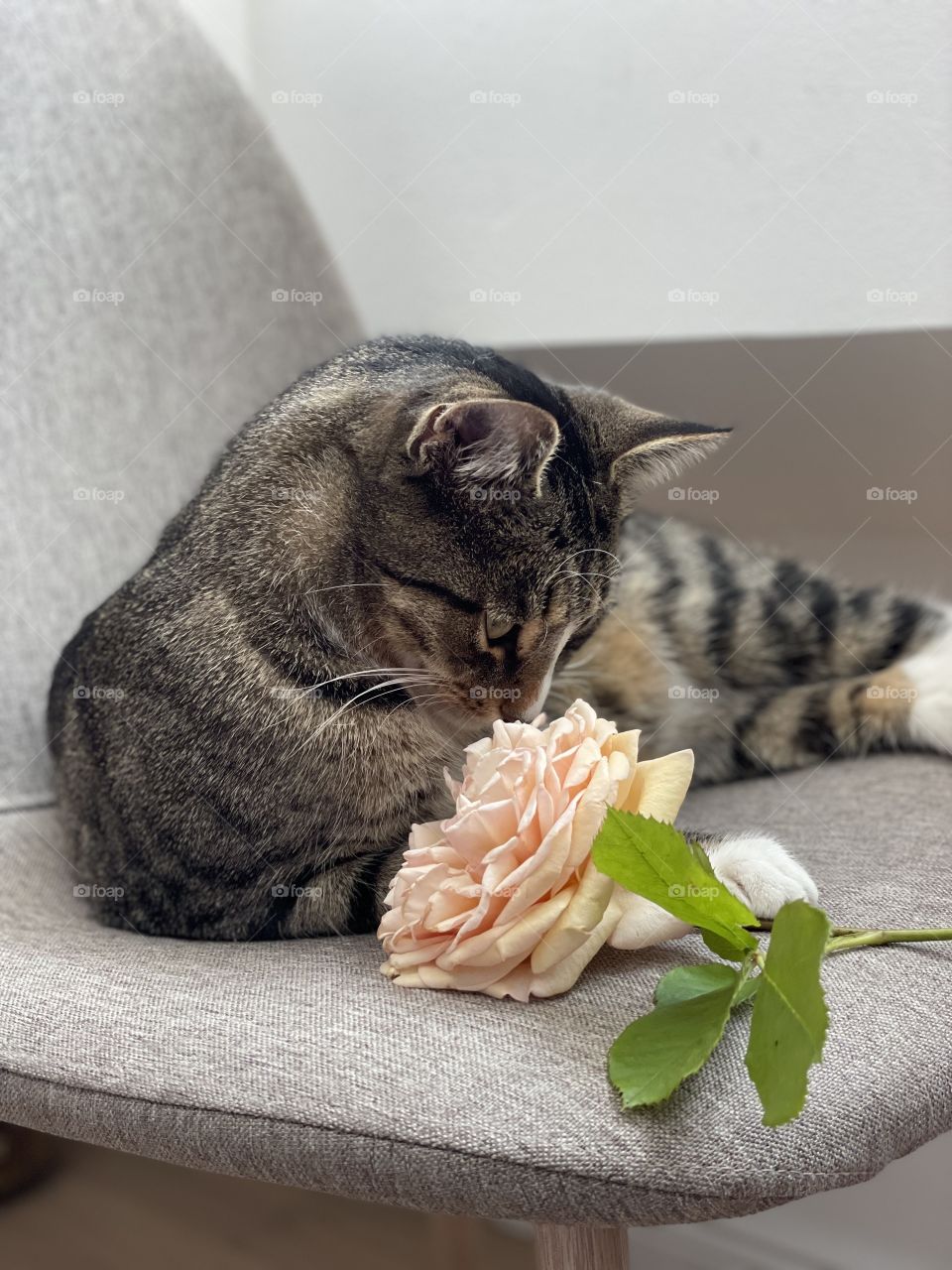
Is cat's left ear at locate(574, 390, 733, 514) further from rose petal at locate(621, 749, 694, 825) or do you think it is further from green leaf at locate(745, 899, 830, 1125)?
green leaf at locate(745, 899, 830, 1125)

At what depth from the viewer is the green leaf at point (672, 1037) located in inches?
20.2

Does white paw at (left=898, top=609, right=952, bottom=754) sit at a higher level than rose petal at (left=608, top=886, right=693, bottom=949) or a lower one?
lower

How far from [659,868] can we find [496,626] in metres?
0.25

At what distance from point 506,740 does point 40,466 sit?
2.37ft

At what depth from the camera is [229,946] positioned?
767 millimetres

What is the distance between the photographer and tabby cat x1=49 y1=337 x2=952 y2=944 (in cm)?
75

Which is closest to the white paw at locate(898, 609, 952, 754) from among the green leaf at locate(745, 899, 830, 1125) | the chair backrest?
the green leaf at locate(745, 899, 830, 1125)

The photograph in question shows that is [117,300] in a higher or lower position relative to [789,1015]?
higher

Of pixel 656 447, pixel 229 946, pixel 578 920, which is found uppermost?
pixel 656 447

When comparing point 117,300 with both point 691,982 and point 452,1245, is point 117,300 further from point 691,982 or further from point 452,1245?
point 452,1245

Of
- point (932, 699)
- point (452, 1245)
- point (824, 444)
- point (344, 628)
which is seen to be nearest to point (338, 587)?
point (344, 628)

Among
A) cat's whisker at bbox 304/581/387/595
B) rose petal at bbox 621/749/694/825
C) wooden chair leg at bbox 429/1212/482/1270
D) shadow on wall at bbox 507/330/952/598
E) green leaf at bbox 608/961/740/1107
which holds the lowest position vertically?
wooden chair leg at bbox 429/1212/482/1270

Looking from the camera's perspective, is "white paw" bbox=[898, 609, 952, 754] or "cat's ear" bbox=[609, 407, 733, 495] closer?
"cat's ear" bbox=[609, 407, 733, 495]

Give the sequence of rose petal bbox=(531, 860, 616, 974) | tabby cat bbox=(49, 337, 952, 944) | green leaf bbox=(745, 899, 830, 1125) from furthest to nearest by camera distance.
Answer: tabby cat bbox=(49, 337, 952, 944) < rose petal bbox=(531, 860, 616, 974) < green leaf bbox=(745, 899, 830, 1125)
